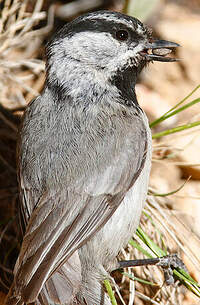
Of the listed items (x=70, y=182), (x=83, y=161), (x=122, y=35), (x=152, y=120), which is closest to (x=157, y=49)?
(x=122, y=35)

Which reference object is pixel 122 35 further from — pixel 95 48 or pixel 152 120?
pixel 152 120

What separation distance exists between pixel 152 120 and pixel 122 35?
148cm

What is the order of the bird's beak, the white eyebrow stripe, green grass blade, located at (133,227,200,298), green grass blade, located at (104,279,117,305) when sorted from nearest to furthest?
green grass blade, located at (104,279,117,305) → green grass blade, located at (133,227,200,298) → the white eyebrow stripe → the bird's beak

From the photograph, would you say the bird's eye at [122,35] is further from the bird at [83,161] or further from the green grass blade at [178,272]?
the green grass blade at [178,272]

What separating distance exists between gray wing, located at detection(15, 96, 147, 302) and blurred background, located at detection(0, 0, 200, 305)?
1.80 feet

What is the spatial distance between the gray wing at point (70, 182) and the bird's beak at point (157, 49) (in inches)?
17.3

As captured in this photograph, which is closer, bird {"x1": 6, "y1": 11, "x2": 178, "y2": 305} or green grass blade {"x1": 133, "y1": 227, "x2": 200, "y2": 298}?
bird {"x1": 6, "y1": 11, "x2": 178, "y2": 305}

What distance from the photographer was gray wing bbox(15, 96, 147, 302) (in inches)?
124

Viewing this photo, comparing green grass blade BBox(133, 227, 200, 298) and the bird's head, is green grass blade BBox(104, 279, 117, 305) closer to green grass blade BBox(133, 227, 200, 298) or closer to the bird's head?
green grass blade BBox(133, 227, 200, 298)

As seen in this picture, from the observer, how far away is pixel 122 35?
372 cm

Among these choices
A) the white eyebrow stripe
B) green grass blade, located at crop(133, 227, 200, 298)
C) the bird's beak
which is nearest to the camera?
green grass blade, located at crop(133, 227, 200, 298)

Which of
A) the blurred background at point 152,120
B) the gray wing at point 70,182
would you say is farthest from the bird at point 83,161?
the blurred background at point 152,120

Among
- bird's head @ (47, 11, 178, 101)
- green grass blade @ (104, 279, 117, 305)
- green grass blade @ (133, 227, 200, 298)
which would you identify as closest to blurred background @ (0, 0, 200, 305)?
green grass blade @ (133, 227, 200, 298)

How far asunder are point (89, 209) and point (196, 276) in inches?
43.4
